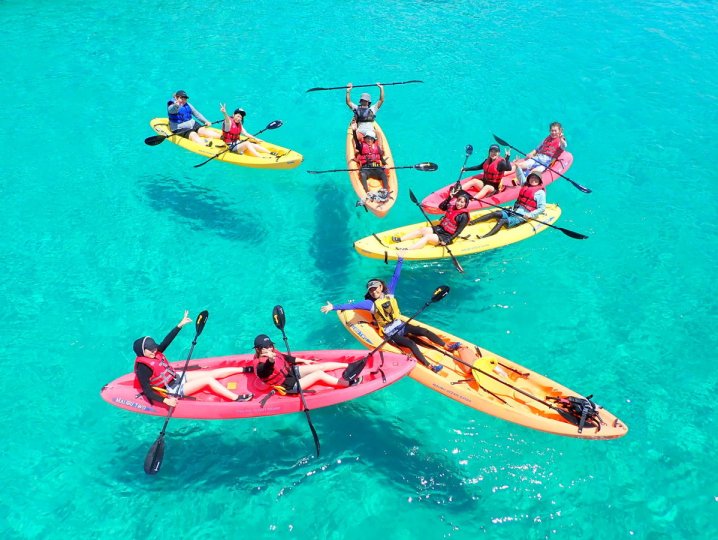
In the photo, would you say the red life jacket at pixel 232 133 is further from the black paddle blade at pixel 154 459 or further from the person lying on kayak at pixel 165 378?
the black paddle blade at pixel 154 459

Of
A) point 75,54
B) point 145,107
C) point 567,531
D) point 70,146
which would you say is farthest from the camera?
point 75,54

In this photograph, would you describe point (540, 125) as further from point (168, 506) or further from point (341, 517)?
point (168, 506)

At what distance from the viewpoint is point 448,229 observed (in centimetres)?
984

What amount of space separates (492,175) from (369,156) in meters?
2.40

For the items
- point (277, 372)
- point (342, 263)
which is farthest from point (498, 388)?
point (342, 263)

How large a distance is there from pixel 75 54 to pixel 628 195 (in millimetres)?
14655

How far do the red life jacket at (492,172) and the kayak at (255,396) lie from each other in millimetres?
4759

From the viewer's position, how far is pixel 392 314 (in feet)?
27.5

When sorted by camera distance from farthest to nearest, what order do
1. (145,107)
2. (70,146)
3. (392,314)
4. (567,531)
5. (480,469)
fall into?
(145,107) < (70,146) < (392,314) < (480,469) < (567,531)

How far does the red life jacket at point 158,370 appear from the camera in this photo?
23.8 ft

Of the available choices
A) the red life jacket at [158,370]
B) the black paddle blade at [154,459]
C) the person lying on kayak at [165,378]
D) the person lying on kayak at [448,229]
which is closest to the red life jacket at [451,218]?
the person lying on kayak at [448,229]

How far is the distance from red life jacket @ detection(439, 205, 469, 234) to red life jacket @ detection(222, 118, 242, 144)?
15.5 ft

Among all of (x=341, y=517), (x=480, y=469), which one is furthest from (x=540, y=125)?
(x=341, y=517)

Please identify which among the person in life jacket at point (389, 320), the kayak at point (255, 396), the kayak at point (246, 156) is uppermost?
the kayak at point (246, 156)
